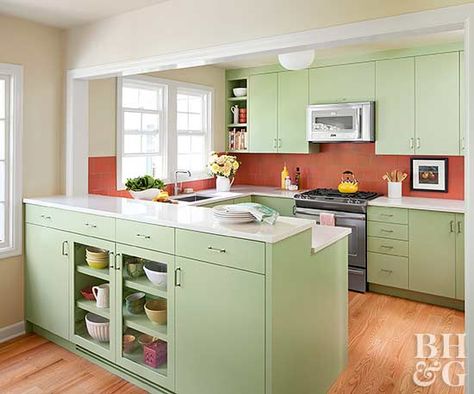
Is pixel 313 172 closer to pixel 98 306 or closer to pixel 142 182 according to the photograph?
pixel 142 182

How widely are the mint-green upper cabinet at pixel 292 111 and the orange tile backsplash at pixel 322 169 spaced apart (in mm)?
333

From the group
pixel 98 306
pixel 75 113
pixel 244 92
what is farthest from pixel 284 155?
pixel 98 306

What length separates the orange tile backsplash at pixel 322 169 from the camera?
400 centimetres

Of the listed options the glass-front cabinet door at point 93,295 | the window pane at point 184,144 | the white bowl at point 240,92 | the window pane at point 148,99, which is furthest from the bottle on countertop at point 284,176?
the glass-front cabinet door at point 93,295

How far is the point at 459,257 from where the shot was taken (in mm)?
3842

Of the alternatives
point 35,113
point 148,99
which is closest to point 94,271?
point 35,113

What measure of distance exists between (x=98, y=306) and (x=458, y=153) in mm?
3376

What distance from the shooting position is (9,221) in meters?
3.33

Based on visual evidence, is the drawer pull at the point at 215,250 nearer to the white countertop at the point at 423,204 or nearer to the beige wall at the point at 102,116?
the beige wall at the point at 102,116

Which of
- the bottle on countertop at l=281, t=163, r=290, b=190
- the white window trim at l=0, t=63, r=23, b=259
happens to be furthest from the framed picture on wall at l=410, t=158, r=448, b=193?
the white window trim at l=0, t=63, r=23, b=259

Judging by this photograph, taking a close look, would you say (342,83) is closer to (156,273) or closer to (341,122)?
(341,122)

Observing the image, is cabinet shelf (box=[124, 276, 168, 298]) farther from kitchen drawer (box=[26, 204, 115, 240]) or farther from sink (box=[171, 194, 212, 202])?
sink (box=[171, 194, 212, 202])

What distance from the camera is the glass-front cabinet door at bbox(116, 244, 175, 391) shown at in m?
2.50

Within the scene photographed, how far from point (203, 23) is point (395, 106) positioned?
245cm
